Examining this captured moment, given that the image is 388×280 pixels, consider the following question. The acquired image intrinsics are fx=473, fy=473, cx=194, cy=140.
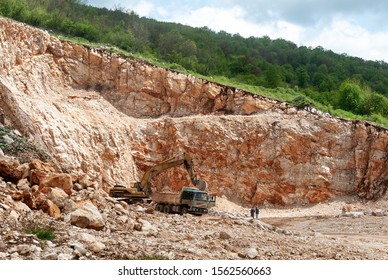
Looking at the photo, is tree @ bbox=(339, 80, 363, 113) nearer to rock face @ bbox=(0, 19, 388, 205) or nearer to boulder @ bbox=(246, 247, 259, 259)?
rock face @ bbox=(0, 19, 388, 205)

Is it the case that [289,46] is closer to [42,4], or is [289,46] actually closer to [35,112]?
[42,4]

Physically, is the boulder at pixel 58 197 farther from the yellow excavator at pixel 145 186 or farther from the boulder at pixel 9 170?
the yellow excavator at pixel 145 186

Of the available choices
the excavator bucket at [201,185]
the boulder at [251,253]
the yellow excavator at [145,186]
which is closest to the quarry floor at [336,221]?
the boulder at [251,253]

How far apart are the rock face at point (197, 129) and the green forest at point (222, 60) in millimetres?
3622

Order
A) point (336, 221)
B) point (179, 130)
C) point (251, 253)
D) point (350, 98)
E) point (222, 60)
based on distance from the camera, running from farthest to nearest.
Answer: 1. point (222, 60)
2. point (350, 98)
3. point (179, 130)
4. point (336, 221)
5. point (251, 253)

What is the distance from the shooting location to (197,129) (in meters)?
33.1

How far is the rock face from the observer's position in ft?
100

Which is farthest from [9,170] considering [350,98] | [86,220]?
[350,98]

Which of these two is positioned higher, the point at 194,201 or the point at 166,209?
the point at 194,201

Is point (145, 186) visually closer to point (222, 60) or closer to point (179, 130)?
point (179, 130)

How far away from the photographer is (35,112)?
85.4 ft

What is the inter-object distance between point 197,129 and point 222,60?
35358 millimetres

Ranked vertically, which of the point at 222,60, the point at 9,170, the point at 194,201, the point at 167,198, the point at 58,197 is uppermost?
the point at 222,60

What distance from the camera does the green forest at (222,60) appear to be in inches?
1625
